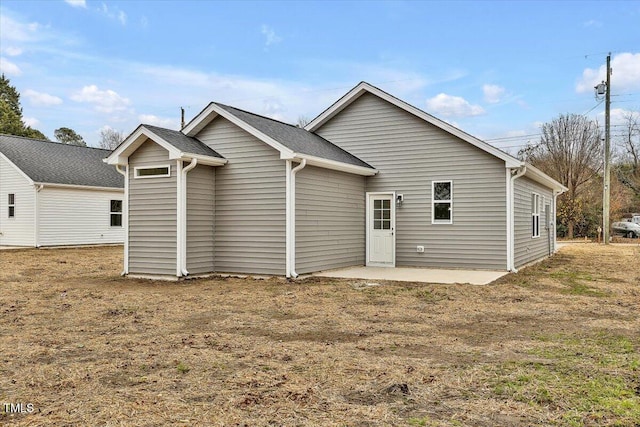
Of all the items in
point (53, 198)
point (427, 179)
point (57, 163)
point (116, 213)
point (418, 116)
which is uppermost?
point (418, 116)

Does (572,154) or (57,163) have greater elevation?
(572,154)

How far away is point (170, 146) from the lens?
34.6 feet

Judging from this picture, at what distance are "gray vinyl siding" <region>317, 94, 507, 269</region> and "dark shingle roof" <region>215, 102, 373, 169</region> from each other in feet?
1.90

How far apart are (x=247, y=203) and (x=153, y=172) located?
2143 mm

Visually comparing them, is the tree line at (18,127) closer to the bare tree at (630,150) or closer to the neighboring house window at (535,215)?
the neighboring house window at (535,215)

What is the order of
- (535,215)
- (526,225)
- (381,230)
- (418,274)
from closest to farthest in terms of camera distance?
(418,274)
(381,230)
(526,225)
(535,215)

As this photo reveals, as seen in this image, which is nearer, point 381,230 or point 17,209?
point 381,230

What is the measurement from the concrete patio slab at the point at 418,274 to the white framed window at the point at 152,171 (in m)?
3.93

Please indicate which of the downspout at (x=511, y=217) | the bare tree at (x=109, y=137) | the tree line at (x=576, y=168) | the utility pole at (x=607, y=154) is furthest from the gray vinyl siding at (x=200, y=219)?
the bare tree at (x=109, y=137)

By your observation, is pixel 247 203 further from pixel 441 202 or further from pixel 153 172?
pixel 441 202

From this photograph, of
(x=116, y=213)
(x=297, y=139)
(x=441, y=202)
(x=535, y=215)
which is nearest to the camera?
(x=297, y=139)

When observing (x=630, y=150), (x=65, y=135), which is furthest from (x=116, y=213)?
(x=65, y=135)

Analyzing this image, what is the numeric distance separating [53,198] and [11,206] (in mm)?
1871

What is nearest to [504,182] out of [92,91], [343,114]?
[343,114]
